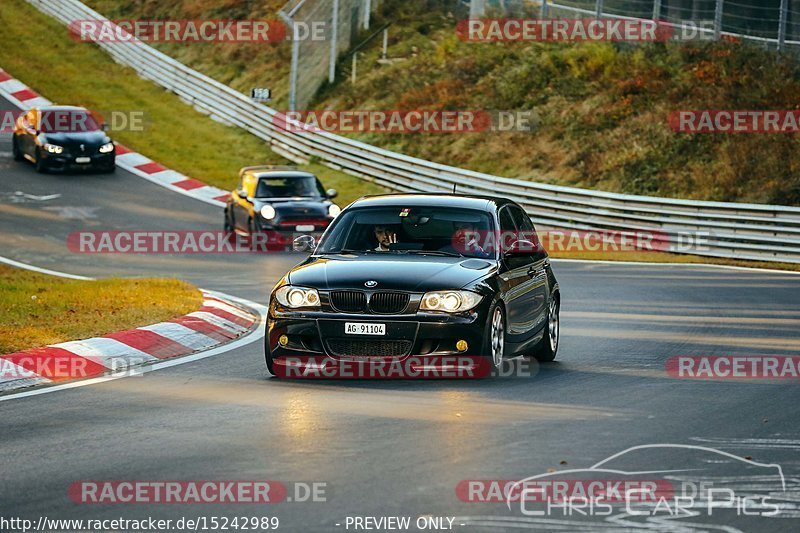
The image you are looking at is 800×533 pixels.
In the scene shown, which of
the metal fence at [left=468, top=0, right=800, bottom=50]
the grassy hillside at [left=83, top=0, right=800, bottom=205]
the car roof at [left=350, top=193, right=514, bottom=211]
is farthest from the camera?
the metal fence at [left=468, top=0, right=800, bottom=50]

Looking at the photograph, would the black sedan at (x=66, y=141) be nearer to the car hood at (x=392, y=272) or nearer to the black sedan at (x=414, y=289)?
the black sedan at (x=414, y=289)

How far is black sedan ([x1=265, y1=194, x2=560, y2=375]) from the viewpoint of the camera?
37.4 feet

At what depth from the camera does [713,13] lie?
3656 cm

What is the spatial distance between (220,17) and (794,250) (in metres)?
30.7

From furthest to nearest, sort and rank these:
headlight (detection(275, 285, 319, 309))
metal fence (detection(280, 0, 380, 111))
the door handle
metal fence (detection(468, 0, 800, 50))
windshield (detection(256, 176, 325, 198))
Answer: metal fence (detection(280, 0, 380, 111)) < metal fence (detection(468, 0, 800, 50)) < windshield (detection(256, 176, 325, 198)) < the door handle < headlight (detection(275, 285, 319, 309))

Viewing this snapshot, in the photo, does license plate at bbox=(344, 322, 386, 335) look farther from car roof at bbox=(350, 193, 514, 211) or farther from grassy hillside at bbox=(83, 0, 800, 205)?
grassy hillside at bbox=(83, 0, 800, 205)

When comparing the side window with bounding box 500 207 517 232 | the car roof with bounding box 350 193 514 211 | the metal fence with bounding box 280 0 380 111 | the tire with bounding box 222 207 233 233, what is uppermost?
the metal fence with bounding box 280 0 380 111

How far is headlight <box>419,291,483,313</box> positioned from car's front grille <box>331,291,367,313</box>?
451 millimetres

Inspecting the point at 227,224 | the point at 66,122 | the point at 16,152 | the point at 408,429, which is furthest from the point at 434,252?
the point at 16,152

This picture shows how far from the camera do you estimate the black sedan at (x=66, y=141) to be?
35250 millimetres

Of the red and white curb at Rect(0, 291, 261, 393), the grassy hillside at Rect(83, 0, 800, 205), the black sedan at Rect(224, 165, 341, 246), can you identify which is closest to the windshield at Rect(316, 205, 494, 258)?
the red and white curb at Rect(0, 291, 261, 393)

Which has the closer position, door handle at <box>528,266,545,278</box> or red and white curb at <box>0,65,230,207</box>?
door handle at <box>528,266,545,278</box>

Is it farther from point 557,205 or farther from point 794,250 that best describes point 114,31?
point 794,250

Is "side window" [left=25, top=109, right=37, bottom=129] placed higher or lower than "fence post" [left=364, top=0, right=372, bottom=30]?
lower
